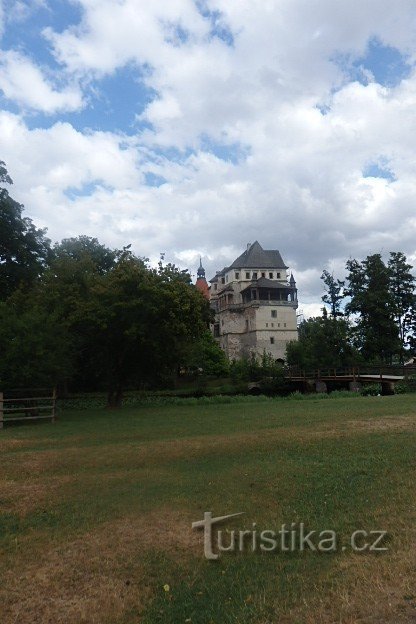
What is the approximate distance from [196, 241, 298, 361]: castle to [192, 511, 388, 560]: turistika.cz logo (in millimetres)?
84954

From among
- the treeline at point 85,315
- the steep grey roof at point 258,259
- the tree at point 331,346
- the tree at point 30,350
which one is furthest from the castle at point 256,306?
the tree at point 30,350

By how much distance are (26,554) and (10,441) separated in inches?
436

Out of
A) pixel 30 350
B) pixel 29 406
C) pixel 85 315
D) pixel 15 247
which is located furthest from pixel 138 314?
pixel 15 247

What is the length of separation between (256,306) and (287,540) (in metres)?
88.0

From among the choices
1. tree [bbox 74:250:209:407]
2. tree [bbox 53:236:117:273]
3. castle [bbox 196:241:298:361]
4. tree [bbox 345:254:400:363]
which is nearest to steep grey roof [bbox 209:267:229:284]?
castle [bbox 196:241:298:361]

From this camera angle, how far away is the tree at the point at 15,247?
3600 centimetres

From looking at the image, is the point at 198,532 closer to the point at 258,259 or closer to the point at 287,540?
the point at 287,540

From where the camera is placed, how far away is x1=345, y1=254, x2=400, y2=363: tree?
61.2 meters

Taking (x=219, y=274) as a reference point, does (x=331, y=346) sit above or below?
below

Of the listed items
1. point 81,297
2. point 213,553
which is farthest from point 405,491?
point 81,297

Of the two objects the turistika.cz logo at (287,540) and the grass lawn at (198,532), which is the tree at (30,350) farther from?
the turistika.cz logo at (287,540)

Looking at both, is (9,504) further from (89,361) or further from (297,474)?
(89,361)

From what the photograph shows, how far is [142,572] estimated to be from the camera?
5.73 m

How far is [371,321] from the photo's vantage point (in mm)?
62312
